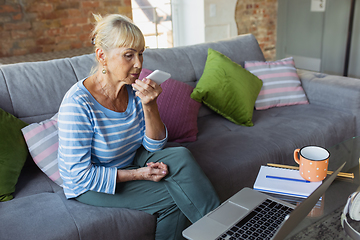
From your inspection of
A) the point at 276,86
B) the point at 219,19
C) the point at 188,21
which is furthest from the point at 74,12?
the point at 276,86

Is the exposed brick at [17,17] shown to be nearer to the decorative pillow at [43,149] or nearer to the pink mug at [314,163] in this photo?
the decorative pillow at [43,149]

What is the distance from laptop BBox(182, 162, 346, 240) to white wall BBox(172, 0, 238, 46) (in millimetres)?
2894

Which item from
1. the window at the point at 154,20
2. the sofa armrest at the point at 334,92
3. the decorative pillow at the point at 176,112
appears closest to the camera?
the decorative pillow at the point at 176,112

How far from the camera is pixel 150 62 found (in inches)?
79.8

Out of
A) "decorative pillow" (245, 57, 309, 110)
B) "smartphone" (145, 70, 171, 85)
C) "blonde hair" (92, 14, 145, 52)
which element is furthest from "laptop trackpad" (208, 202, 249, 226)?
"decorative pillow" (245, 57, 309, 110)

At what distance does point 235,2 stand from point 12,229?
11.4ft

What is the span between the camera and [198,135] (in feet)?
6.38

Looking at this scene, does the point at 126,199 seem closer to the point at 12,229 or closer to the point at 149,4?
the point at 12,229

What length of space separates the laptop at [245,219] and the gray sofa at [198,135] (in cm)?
38

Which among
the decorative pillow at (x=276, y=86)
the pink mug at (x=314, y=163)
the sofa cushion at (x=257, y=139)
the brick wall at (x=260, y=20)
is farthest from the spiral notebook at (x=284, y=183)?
the brick wall at (x=260, y=20)

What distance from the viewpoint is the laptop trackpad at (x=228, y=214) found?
3.33 feet

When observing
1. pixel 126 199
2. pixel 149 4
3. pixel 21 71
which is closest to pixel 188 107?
pixel 126 199

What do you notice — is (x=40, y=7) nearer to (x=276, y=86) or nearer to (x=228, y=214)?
(x=276, y=86)

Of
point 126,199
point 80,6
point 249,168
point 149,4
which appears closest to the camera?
point 126,199
